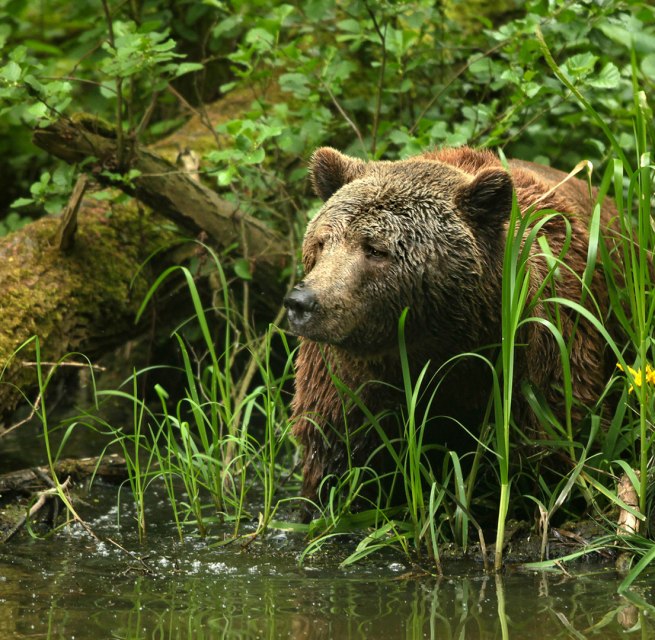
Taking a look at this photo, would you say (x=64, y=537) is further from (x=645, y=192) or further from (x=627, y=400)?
(x=645, y=192)

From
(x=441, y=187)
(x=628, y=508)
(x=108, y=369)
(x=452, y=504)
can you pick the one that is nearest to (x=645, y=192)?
(x=441, y=187)

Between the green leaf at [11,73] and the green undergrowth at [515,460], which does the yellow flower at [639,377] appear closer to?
the green undergrowth at [515,460]

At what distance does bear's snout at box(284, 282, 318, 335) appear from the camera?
4.29 metres

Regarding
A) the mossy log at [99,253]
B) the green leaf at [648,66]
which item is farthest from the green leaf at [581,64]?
the mossy log at [99,253]

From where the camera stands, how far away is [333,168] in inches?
197

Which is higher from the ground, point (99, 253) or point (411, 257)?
point (411, 257)

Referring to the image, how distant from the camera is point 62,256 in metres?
6.61

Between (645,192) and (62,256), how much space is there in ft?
12.2

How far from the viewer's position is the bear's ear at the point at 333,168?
5.00 m

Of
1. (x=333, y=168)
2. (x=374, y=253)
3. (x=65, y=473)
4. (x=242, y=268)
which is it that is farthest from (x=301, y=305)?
(x=242, y=268)

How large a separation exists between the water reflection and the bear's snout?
106 centimetres

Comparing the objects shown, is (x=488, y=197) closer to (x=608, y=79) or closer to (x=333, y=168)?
(x=333, y=168)

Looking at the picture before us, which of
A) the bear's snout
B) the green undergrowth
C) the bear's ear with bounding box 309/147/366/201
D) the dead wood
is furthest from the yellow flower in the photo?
the dead wood

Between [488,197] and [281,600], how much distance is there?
194 centimetres
